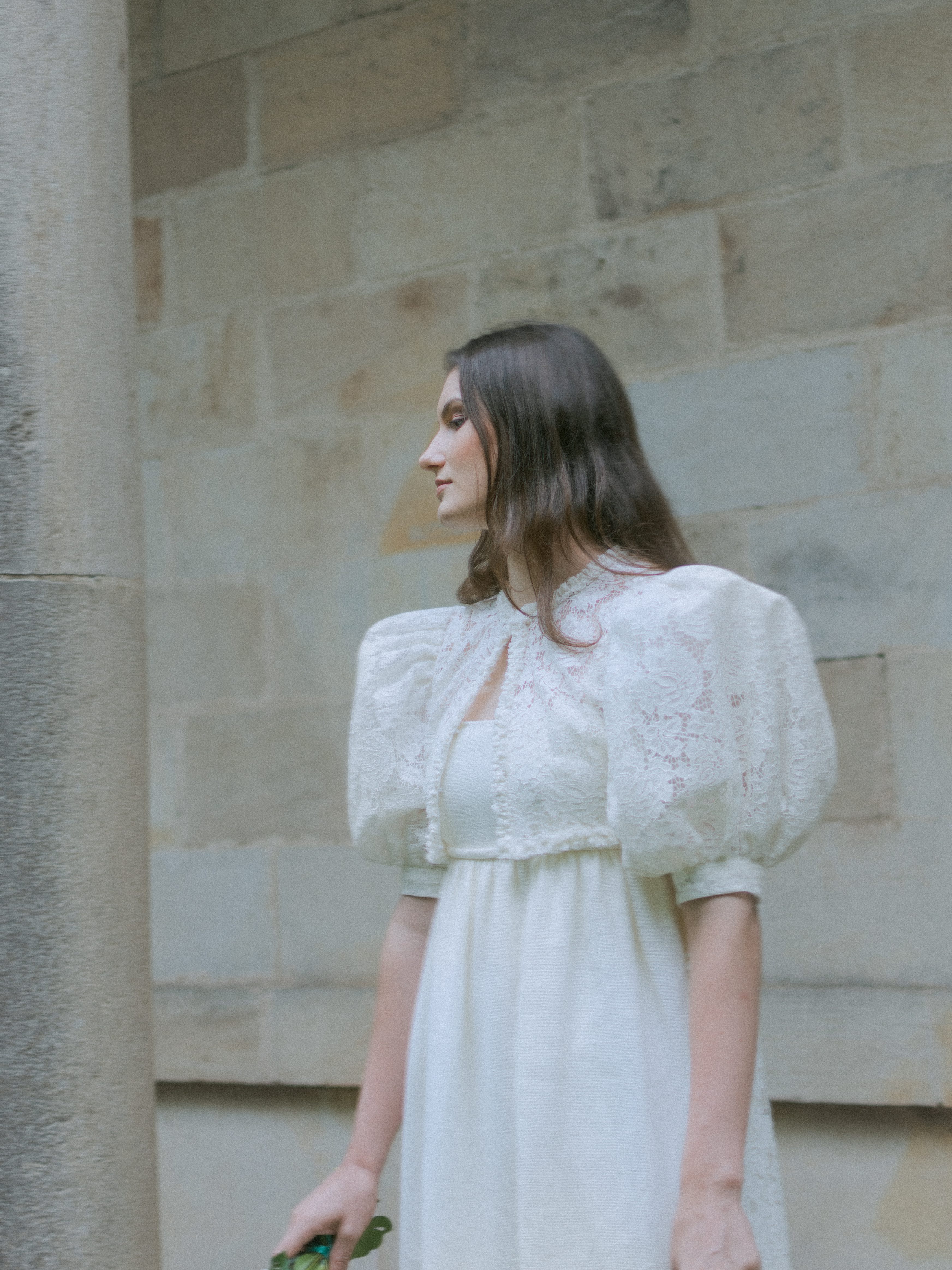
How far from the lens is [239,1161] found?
3238 millimetres

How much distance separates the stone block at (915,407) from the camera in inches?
105

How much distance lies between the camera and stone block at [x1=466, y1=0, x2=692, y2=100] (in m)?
2.97

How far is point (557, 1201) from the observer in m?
1.39

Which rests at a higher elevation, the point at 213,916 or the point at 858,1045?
the point at 213,916

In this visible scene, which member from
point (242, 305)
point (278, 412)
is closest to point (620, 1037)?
point (278, 412)

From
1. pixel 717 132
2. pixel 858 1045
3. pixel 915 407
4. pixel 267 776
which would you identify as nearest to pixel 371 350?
pixel 717 132

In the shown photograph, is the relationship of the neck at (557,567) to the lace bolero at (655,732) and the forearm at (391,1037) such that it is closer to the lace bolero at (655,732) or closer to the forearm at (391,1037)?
the lace bolero at (655,732)

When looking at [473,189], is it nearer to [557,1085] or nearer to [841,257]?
[841,257]

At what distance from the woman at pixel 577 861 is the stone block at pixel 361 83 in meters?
1.79

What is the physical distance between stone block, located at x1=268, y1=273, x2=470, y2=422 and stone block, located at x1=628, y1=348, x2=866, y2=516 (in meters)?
0.53

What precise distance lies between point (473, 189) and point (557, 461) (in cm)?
176

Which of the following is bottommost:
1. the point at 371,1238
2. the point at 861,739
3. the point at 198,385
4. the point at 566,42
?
the point at 371,1238

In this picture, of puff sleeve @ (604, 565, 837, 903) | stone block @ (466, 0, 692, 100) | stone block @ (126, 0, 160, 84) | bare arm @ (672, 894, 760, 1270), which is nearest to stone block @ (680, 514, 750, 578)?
stone block @ (466, 0, 692, 100)

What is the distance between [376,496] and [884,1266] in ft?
6.57
